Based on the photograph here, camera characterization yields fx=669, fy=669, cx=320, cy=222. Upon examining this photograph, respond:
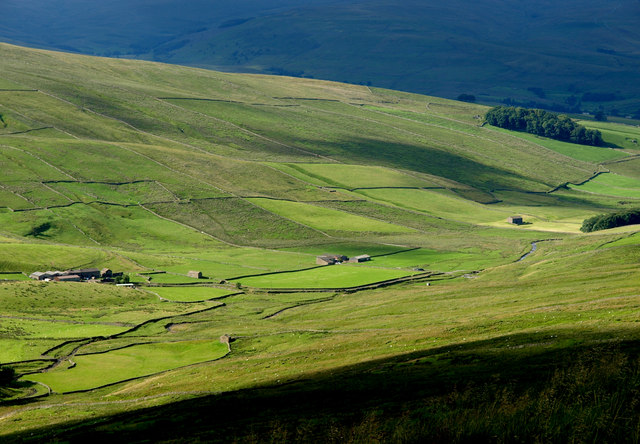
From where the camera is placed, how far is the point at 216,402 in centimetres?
4434

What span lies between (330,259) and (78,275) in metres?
54.5

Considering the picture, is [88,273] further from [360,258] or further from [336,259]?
[360,258]

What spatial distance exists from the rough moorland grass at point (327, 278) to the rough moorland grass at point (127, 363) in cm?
4240

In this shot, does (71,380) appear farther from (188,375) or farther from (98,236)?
(98,236)

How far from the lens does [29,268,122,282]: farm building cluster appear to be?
126m

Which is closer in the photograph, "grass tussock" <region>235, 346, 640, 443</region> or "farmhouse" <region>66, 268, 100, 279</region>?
"grass tussock" <region>235, 346, 640, 443</region>

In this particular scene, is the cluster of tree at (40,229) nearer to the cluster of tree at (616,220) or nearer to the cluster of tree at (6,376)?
the cluster of tree at (6,376)

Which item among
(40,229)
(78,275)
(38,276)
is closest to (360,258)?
(78,275)

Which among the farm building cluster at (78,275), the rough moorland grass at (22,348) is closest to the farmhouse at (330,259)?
the farm building cluster at (78,275)

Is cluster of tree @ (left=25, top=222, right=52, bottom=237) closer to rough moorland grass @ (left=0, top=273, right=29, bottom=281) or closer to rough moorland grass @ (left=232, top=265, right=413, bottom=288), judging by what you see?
rough moorland grass @ (left=0, top=273, right=29, bottom=281)

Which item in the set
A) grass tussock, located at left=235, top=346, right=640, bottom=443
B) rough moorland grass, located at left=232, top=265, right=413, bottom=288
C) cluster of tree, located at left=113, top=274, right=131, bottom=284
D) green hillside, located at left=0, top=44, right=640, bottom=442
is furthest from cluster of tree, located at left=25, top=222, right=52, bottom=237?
grass tussock, located at left=235, top=346, right=640, bottom=443

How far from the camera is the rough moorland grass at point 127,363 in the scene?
72456 mm

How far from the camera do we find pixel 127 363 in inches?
3125

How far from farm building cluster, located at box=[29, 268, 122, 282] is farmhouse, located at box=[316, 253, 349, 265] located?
4437 cm
